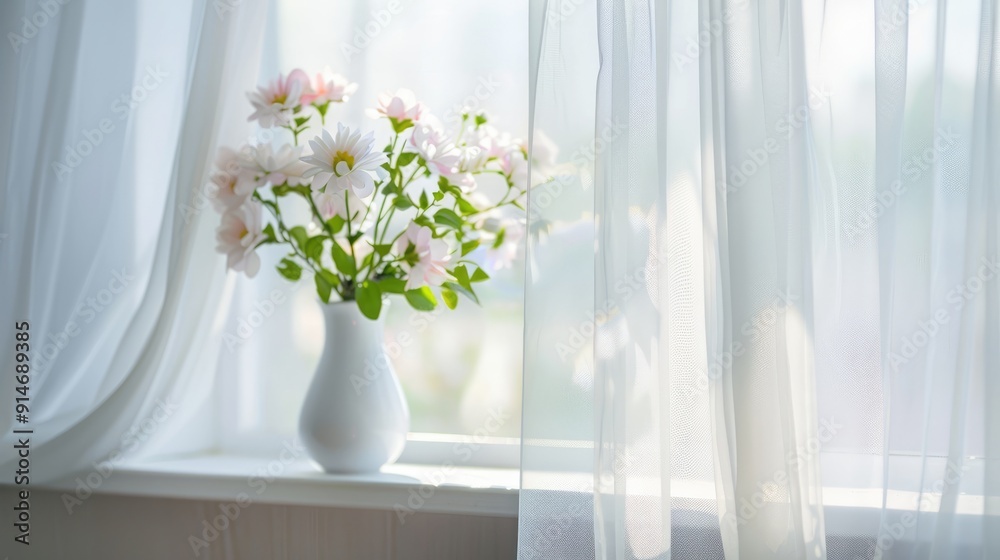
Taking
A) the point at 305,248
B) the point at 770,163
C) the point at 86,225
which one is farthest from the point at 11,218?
the point at 770,163

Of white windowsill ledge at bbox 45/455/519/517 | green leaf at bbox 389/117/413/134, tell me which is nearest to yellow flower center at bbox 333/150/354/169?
green leaf at bbox 389/117/413/134

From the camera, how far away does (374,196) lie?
121cm

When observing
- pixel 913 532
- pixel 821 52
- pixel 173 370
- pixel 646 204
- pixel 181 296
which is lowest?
pixel 913 532

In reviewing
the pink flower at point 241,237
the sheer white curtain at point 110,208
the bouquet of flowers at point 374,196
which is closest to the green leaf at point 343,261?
the bouquet of flowers at point 374,196

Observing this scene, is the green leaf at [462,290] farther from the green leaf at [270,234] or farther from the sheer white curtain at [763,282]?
the green leaf at [270,234]

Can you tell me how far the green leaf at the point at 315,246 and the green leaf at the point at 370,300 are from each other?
0.10 metres

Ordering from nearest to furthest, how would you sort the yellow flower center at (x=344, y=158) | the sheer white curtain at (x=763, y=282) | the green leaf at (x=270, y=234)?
the sheer white curtain at (x=763, y=282) → the yellow flower center at (x=344, y=158) → the green leaf at (x=270, y=234)

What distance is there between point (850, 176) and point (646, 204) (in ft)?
0.84

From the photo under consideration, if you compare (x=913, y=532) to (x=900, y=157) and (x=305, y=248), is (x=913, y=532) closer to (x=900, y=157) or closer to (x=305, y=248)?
(x=900, y=157)

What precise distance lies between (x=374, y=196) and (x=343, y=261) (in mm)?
116

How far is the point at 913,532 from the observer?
0.93 metres

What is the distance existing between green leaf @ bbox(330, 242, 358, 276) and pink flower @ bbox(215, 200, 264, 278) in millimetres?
113

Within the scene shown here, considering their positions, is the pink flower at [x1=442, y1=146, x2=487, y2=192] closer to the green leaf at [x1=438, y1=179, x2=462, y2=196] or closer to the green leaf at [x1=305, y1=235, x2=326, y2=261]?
the green leaf at [x1=438, y1=179, x2=462, y2=196]

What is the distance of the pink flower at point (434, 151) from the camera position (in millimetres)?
1126
